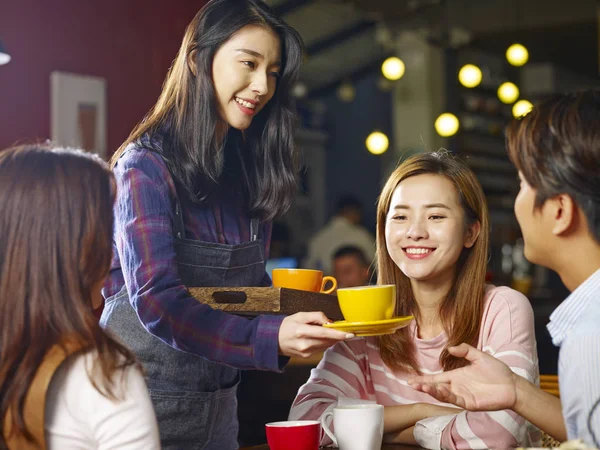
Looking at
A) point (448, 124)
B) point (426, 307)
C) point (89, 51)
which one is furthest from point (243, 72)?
point (448, 124)

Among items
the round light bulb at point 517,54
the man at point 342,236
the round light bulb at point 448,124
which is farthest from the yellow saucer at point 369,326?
the man at point 342,236

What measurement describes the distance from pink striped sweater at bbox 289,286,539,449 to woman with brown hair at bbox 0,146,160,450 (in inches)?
29.1

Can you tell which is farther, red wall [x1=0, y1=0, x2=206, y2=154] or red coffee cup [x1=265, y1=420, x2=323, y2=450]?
red wall [x1=0, y1=0, x2=206, y2=154]

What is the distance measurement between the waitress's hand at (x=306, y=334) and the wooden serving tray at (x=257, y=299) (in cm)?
5

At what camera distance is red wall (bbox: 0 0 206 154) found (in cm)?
439

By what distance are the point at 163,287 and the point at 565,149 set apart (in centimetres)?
84

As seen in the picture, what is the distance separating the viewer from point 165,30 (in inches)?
198

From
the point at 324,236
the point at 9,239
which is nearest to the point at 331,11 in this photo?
the point at 324,236

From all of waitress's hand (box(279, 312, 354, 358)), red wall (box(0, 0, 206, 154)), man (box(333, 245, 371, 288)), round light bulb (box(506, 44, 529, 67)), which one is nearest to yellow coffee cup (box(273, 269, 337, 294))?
waitress's hand (box(279, 312, 354, 358))

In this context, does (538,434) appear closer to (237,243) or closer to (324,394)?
(324,394)

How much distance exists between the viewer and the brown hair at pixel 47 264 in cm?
128

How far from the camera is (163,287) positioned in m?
1.78

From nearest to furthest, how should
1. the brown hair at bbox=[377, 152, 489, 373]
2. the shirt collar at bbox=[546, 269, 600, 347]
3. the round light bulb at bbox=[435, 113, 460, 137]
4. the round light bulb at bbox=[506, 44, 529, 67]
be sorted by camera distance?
the shirt collar at bbox=[546, 269, 600, 347] < the brown hair at bbox=[377, 152, 489, 373] < the round light bulb at bbox=[506, 44, 529, 67] < the round light bulb at bbox=[435, 113, 460, 137]

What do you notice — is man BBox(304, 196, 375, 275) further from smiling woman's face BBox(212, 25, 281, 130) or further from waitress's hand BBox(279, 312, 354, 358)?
waitress's hand BBox(279, 312, 354, 358)
